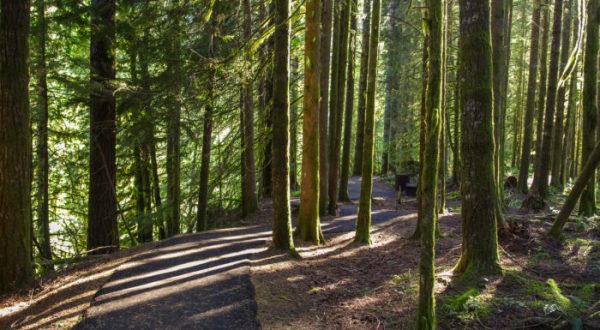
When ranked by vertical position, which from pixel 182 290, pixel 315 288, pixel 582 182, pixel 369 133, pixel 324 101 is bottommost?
pixel 315 288

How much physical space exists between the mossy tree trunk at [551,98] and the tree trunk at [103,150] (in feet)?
42.2

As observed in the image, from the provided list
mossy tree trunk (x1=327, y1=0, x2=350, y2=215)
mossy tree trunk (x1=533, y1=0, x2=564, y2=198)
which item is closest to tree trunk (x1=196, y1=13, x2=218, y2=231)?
mossy tree trunk (x1=327, y1=0, x2=350, y2=215)

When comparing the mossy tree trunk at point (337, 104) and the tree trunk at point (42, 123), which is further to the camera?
the mossy tree trunk at point (337, 104)

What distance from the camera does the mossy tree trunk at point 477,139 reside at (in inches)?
266

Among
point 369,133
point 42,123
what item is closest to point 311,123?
point 369,133

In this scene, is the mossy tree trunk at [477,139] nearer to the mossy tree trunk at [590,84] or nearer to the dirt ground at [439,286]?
the dirt ground at [439,286]

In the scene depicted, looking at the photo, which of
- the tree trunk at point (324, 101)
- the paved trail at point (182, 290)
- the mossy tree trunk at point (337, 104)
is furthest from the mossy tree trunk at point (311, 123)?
the mossy tree trunk at point (337, 104)

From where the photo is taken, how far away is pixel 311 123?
9.82 metres

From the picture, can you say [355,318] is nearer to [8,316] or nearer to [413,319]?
[413,319]

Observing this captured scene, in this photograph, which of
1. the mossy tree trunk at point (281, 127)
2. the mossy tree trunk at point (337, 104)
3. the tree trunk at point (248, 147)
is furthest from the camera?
the mossy tree trunk at point (337, 104)

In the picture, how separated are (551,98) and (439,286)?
33.9 ft

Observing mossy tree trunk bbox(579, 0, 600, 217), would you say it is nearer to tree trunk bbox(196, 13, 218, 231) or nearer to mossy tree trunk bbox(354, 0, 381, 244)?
mossy tree trunk bbox(354, 0, 381, 244)

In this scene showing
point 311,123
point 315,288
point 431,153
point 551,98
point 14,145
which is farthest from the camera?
point 551,98

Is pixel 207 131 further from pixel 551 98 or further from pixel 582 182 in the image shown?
pixel 551 98
